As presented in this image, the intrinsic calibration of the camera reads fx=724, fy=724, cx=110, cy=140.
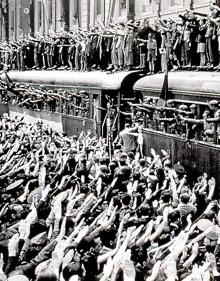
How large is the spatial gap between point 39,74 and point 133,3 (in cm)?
555

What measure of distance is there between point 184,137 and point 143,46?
962 centimetres

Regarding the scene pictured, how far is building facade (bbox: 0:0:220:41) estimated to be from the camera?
3028 centimetres

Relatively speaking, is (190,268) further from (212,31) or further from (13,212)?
(212,31)

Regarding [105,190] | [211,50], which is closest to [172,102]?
[211,50]

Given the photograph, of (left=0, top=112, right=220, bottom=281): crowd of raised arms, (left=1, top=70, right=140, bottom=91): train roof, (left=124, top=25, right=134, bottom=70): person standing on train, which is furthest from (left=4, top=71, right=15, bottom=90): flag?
(left=0, top=112, right=220, bottom=281): crowd of raised arms

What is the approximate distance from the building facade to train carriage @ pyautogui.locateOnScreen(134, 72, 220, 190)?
7.95 m

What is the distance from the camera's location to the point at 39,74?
3428 centimetres

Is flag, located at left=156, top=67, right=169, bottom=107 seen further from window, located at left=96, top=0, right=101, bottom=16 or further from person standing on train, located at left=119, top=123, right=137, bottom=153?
window, located at left=96, top=0, right=101, bottom=16

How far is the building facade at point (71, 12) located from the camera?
99.3 ft

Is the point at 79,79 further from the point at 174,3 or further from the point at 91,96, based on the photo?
the point at 174,3

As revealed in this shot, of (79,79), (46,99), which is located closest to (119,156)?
(79,79)

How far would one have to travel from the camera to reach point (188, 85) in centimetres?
1655

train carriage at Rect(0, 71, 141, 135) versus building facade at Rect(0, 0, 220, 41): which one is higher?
building facade at Rect(0, 0, 220, 41)

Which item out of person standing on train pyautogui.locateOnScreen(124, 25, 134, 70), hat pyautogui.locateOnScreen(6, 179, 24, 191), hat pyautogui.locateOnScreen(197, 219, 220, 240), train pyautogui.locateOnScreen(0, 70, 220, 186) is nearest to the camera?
hat pyautogui.locateOnScreen(197, 219, 220, 240)
